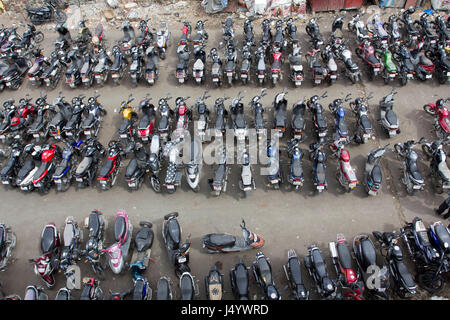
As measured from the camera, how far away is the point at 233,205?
1052 cm

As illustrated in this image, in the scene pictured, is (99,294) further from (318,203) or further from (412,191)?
(412,191)

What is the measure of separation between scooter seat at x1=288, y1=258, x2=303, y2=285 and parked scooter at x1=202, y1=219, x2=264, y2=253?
1.06 meters

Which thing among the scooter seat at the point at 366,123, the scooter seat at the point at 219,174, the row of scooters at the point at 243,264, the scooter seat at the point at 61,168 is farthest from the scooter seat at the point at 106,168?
the scooter seat at the point at 366,123

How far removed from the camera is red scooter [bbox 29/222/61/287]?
8.69m

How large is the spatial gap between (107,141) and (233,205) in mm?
5282

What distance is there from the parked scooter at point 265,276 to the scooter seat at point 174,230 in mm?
2049

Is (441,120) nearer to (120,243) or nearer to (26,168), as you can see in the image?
(120,243)

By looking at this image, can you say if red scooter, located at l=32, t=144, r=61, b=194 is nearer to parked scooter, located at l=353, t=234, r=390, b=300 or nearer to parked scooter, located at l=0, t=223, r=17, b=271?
parked scooter, located at l=0, t=223, r=17, b=271

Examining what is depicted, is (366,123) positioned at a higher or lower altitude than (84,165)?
higher

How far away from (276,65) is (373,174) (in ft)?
19.1

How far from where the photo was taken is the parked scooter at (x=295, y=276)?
26.6 ft

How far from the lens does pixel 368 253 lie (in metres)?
8.60

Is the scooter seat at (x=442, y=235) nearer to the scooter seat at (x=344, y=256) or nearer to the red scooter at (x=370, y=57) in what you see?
the scooter seat at (x=344, y=256)

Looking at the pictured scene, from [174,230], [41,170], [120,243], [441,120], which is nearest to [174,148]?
[174,230]
